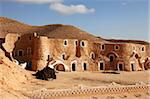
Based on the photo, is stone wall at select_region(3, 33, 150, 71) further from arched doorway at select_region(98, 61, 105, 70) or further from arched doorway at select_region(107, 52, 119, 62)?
arched doorway at select_region(98, 61, 105, 70)

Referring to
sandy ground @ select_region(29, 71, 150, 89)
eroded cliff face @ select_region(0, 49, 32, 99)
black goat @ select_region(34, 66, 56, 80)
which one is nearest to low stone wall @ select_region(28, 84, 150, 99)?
eroded cliff face @ select_region(0, 49, 32, 99)

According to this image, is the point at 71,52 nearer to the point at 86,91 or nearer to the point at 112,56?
the point at 112,56

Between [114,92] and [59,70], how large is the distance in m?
17.8

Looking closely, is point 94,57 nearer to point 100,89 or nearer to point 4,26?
point 4,26

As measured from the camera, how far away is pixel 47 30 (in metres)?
50.4

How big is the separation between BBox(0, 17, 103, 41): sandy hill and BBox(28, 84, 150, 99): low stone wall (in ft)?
70.8

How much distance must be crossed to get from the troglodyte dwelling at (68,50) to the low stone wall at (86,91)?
1654 centimetres

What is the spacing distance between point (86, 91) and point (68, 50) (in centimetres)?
2013

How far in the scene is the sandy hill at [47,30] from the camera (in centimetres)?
4704

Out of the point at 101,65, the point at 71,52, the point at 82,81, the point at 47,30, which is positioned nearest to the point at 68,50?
the point at 71,52

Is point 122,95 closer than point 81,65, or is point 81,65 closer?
point 122,95

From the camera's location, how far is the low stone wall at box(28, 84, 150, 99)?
21208mm

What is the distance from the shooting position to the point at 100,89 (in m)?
23.9

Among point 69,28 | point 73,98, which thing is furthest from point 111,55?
point 73,98
